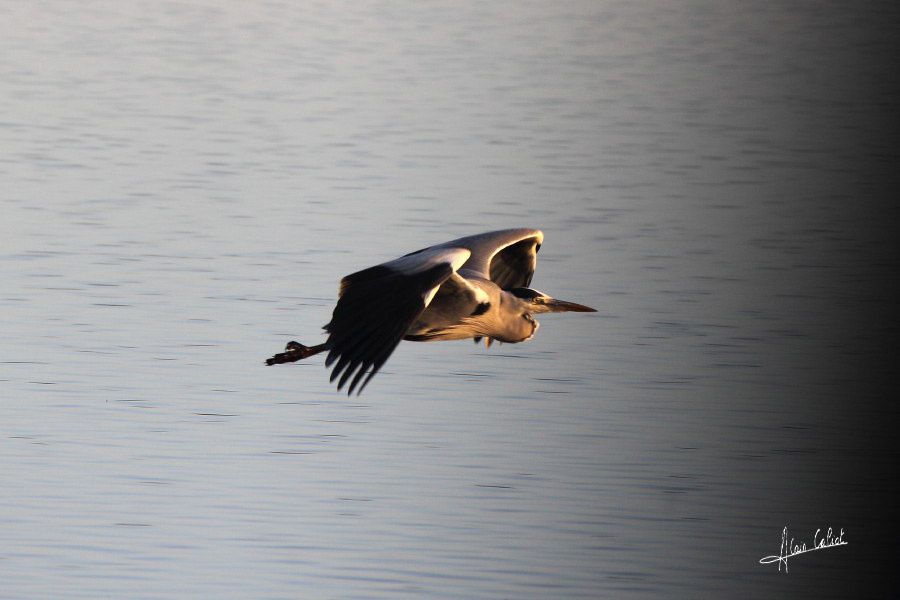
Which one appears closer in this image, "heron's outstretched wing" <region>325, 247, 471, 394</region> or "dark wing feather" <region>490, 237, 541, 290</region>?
"heron's outstretched wing" <region>325, 247, 471, 394</region>

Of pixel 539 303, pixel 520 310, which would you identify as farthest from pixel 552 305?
pixel 520 310

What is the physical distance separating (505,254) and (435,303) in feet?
3.74

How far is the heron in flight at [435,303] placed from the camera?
7.34 metres

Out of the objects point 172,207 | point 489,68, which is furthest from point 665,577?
point 489,68

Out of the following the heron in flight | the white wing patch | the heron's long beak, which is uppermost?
the white wing patch

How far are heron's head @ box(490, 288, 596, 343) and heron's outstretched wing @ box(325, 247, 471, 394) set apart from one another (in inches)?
37.4

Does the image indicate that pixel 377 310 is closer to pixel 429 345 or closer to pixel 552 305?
pixel 552 305

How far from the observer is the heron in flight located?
7.34 m

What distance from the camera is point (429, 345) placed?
428 inches

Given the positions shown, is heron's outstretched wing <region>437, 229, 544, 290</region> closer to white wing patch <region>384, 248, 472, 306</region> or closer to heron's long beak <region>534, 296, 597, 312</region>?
heron's long beak <region>534, 296, 597, 312</region>

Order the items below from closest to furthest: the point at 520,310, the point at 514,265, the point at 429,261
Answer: the point at 429,261 < the point at 520,310 < the point at 514,265

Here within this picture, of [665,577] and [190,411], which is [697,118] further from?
[665,577]

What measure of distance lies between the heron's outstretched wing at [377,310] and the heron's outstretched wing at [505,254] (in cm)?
105
